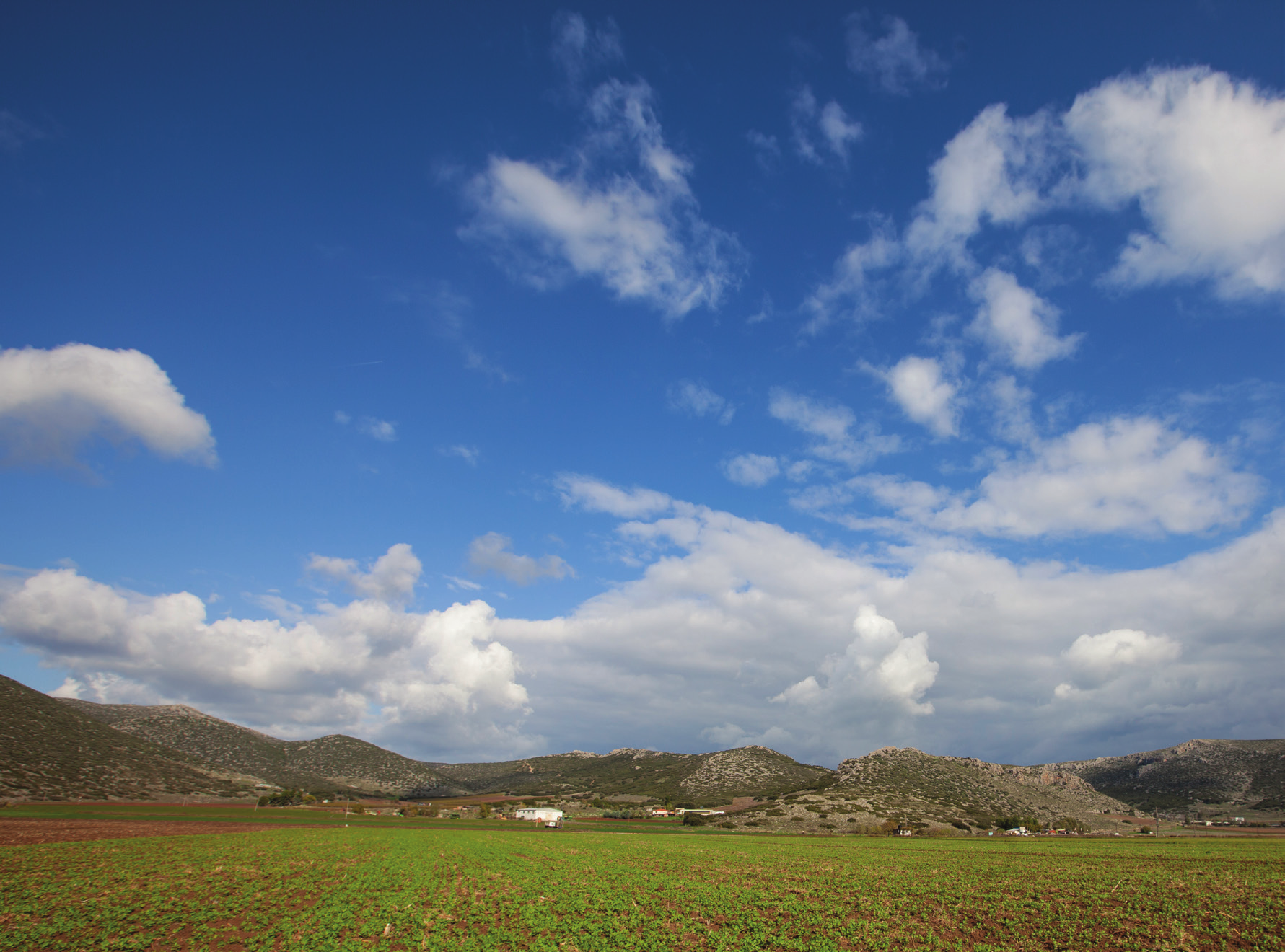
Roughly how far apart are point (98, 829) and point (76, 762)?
8454cm

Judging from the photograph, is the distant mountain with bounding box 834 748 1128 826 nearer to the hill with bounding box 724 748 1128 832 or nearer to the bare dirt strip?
the hill with bounding box 724 748 1128 832

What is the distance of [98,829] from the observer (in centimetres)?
6744

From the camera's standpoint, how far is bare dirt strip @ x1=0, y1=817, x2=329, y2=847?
2234 inches

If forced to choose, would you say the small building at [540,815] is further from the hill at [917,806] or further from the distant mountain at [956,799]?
the distant mountain at [956,799]

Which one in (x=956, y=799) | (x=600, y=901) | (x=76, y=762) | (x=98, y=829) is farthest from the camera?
(x=956, y=799)

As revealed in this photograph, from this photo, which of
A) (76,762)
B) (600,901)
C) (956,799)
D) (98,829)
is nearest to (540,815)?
(98,829)

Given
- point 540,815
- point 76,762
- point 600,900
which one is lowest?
point 540,815

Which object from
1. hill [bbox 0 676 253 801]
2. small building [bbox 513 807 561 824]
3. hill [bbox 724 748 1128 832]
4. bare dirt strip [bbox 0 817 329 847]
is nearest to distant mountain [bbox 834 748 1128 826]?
hill [bbox 724 748 1128 832]

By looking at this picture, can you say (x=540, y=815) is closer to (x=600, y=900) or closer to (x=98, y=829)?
(x=98, y=829)

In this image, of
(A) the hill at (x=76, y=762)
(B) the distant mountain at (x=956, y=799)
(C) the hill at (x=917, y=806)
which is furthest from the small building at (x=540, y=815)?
(B) the distant mountain at (x=956, y=799)

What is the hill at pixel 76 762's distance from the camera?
114m

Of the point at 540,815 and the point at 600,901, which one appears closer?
the point at 600,901

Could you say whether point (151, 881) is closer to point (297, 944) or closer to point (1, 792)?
point (297, 944)

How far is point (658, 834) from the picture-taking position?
101 metres
